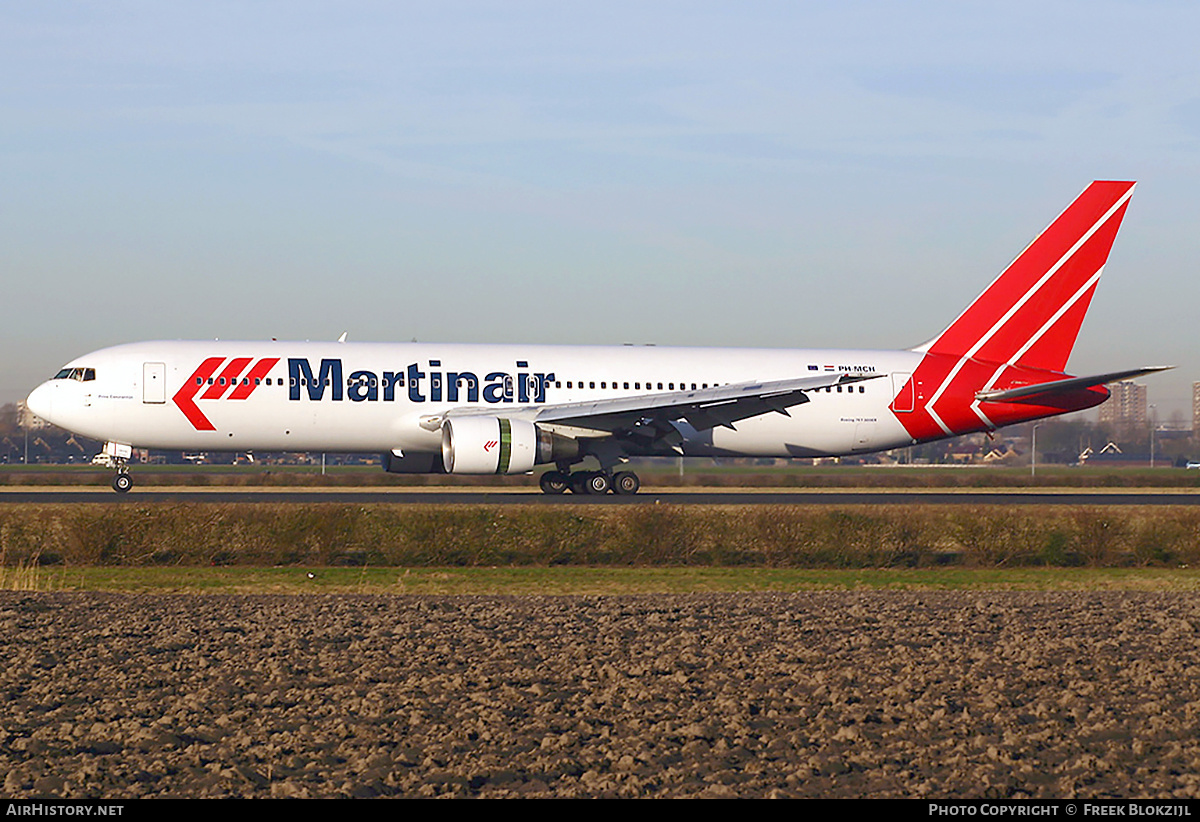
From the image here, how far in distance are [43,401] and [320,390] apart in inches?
254

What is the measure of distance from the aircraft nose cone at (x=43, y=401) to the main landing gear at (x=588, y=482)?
36.8ft

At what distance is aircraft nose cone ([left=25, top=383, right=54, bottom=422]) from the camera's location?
29281 mm

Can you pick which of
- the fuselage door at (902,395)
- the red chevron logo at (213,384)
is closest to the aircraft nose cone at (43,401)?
the red chevron logo at (213,384)

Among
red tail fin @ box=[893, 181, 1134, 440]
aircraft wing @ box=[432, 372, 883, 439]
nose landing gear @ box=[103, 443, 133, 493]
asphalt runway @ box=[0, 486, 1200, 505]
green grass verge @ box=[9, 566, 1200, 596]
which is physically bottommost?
green grass verge @ box=[9, 566, 1200, 596]

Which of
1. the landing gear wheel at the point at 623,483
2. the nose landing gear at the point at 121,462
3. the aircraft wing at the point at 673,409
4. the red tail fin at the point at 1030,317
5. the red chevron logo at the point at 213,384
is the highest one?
the red tail fin at the point at 1030,317

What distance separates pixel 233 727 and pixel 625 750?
249 centimetres

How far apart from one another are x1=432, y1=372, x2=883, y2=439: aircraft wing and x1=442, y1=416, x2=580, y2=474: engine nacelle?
94cm

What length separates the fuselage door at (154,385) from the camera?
28594 mm

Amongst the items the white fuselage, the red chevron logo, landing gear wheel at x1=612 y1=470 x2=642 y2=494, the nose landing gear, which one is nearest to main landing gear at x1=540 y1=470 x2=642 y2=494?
landing gear wheel at x1=612 y1=470 x2=642 y2=494

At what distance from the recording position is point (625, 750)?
7.47 meters

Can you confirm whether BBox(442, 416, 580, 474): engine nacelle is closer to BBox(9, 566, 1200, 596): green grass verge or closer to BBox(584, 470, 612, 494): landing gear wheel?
BBox(584, 470, 612, 494): landing gear wheel

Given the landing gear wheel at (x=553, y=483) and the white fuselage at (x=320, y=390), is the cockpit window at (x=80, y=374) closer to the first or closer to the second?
the white fuselage at (x=320, y=390)

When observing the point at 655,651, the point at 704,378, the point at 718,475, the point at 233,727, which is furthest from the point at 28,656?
the point at 718,475

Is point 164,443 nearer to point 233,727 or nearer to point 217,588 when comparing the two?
point 217,588
